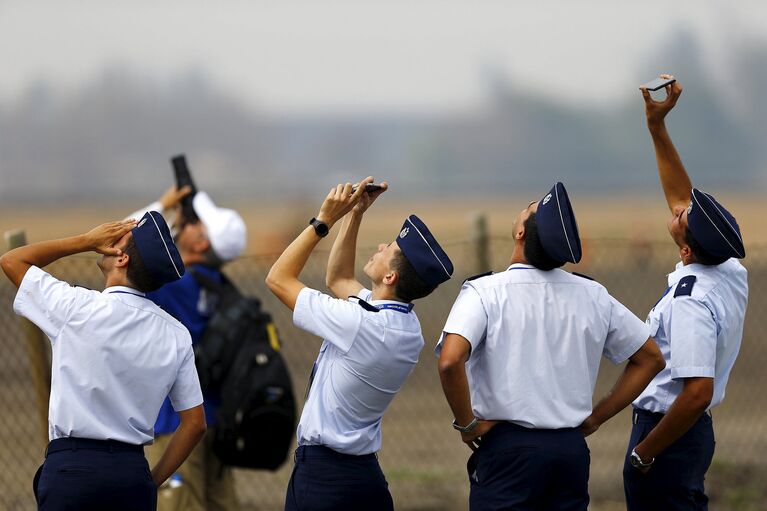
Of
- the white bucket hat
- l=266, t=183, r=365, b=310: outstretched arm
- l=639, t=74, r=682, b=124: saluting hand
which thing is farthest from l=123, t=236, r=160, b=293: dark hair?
l=639, t=74, r=682, b=124: saluting hand

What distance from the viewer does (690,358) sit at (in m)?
3.97

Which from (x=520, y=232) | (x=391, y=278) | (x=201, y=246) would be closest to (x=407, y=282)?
(x=391, y=278)

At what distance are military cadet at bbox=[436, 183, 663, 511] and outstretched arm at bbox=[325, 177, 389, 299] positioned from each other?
1.98 ft

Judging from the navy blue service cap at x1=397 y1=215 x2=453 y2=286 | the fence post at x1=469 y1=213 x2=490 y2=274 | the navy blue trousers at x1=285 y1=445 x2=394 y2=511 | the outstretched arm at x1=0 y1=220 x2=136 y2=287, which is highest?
the outstretched arm at x1=0 y1=220 x2=136 y2=287

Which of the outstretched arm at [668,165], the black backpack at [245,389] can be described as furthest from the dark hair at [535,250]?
the black backpack at [245,389]

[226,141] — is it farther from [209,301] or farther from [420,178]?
[209,301]

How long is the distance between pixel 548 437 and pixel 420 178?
81.7 metres

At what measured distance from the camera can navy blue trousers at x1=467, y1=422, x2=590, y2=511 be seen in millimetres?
3736

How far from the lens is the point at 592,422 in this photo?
3951 mm

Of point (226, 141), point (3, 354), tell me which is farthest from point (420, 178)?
point (3, 354)

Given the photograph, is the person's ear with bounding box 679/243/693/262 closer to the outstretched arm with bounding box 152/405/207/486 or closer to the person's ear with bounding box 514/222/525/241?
the person's ear with bounding box 514/222/525/241

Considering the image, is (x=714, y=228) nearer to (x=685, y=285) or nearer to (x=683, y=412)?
(x=685, y=285)

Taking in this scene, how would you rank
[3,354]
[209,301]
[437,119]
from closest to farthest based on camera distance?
[209,301], [3,354], [437,119]

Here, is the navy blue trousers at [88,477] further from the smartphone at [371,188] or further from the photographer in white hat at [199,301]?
the photographer in white hat at [199,301]
